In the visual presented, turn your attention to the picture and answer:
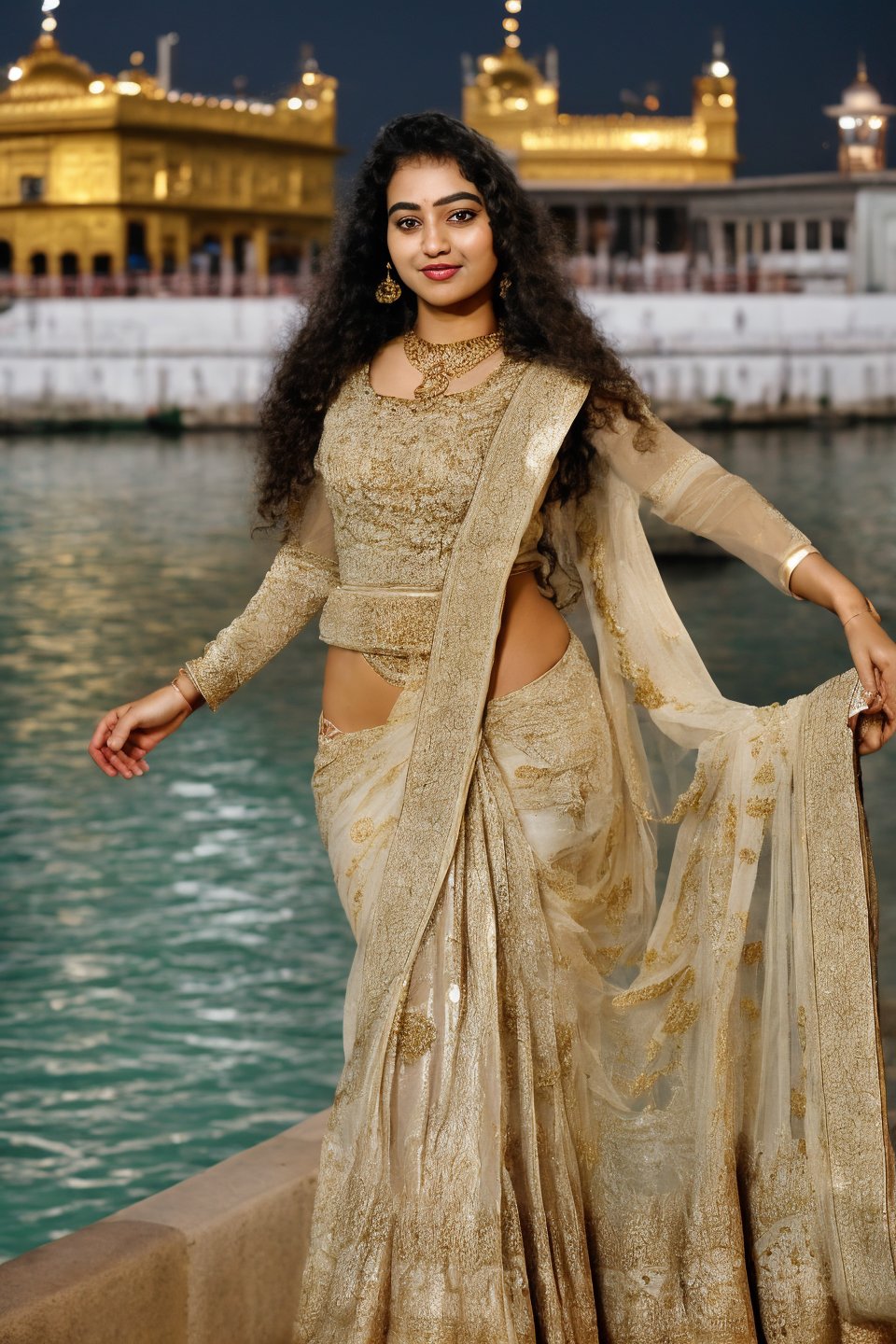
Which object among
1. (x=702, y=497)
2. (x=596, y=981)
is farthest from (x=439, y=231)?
(x=596, y=981)

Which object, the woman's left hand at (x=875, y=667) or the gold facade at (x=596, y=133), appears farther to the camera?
the gold facade at (x=596, y=133)

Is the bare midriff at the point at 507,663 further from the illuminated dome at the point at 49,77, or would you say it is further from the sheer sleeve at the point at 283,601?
the illuminated dome at the point at 49,77

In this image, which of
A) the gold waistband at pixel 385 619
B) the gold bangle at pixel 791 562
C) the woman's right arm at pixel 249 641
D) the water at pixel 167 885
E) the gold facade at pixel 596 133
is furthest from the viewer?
the gold facade at pixel 596 133

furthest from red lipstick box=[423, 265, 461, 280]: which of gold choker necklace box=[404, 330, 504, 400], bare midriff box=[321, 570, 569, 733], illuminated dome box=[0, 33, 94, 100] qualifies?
illuminated dome box=[0, 33, 94, 100]

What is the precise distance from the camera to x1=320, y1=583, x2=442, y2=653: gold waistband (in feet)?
8.14

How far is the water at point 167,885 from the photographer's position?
5.09m

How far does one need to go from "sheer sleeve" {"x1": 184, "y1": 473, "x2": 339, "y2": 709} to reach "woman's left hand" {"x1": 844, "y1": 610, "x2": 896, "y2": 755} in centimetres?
71

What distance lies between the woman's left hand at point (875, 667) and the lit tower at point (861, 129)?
117 ft

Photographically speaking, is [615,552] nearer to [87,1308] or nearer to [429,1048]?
[429,1048]

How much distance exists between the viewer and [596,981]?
2535 millimetres

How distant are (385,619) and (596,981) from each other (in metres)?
0.52

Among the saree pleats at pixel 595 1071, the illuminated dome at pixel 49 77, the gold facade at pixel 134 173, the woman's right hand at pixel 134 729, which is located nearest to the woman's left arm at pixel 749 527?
the saree pleats at pixel 595 1071

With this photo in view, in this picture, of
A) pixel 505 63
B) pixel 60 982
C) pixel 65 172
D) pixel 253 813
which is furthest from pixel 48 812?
pixel 505 63

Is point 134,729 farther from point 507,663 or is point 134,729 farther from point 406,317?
point 406,317
